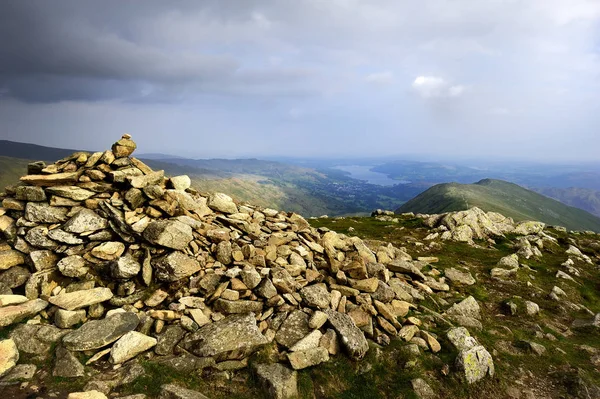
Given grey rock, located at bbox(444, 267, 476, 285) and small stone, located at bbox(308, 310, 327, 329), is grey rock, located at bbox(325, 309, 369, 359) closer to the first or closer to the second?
small stone, located at bbox(308, 310, 327, 329)

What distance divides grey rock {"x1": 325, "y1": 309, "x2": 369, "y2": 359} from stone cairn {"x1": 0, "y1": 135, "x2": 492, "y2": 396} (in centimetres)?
7

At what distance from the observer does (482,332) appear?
61.1 feet

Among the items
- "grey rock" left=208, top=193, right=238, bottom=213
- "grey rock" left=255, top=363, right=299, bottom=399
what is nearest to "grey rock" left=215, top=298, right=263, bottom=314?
"grey rock" left=255, top=363, right=299, bottom=399

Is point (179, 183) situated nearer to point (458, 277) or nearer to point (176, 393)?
point (176, 393)

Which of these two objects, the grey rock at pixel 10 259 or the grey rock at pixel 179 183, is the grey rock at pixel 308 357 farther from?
the grey rock at pixel 10 259

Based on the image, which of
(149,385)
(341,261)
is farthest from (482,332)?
(149,385)

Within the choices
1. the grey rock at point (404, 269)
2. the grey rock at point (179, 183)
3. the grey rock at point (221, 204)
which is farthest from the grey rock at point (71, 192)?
the grey rock at point (404, 269)

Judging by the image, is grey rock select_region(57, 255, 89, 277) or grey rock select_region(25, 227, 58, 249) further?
grey rock select_region(25, 227, 58, 249)

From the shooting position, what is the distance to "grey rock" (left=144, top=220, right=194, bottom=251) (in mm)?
17328

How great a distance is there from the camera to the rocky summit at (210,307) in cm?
1262

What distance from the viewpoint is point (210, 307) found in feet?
52.7

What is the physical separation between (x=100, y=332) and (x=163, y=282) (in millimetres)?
3796

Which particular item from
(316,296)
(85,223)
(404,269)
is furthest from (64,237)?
(404,269)

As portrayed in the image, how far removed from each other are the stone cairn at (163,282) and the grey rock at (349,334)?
7cm
